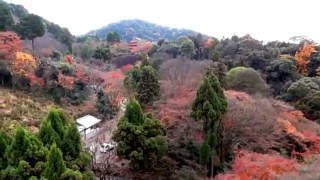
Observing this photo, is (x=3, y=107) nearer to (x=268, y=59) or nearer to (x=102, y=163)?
(x=102, y=163)

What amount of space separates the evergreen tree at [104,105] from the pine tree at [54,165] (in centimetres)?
1762

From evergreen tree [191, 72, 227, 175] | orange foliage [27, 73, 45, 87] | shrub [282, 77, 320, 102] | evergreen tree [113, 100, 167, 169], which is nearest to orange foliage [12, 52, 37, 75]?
orange foliage [27, 73, 45, 87]

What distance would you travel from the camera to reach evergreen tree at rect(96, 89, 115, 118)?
113ft

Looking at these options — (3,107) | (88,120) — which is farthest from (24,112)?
(88,120)

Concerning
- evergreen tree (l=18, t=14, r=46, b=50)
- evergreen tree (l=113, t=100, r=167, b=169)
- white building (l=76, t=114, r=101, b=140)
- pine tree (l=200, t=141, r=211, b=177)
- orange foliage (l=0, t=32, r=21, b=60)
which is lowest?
white building (l=76, t=114, r=101, b=140)

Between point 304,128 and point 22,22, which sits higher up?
point 22,22

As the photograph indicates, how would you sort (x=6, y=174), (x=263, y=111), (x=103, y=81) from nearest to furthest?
1. (x=6, y=174)
2. (x=263, y=111)
3. (x=103, y=81)

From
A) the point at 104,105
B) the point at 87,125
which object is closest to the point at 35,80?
the point at 87,125

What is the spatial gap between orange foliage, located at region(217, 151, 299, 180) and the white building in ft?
40.7

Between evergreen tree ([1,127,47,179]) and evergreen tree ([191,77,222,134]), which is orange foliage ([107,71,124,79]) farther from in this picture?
evergreen tree ([1,127,47,179])

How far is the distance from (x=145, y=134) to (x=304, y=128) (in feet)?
41.1

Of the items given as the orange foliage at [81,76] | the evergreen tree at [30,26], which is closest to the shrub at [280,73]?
the orange foliage at [81,76]

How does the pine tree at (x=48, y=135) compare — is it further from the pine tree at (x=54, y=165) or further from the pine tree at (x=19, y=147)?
the pine tree at (x=54, y=165)

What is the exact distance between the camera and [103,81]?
134 feet
